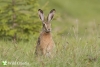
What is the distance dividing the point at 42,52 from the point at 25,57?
909mm

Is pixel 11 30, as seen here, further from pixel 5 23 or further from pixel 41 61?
pixel 41 61

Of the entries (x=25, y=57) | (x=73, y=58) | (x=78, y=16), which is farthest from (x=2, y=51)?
(x=78, y=16)

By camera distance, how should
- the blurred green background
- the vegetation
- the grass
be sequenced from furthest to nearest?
the blurred green background → the vegetation → the grass

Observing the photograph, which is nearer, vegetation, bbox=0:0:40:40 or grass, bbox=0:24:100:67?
grass, bbox=0:24:100:67

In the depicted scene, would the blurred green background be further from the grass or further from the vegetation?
the grass

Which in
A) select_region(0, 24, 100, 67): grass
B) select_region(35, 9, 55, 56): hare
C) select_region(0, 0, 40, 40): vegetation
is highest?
select_region(0, 0, 40, 40): vegetation

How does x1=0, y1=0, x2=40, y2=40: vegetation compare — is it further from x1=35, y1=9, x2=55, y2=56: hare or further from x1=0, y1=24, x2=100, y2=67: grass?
x1=0, y1=24, x2=100, y2=67: grass

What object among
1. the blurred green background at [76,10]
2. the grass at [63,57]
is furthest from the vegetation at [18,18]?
the blurred green background at [76,10]

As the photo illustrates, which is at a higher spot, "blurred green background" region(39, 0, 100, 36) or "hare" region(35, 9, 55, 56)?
"blurred green background" region(39, 0, 100, 36)

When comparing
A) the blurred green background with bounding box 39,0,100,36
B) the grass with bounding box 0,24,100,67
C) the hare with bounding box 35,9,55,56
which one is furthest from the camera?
the blurred green background with bounding box 39,0,100,36

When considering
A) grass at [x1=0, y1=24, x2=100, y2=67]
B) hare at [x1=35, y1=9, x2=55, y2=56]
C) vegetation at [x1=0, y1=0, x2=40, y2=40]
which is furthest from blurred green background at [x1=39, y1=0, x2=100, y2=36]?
grass at [x1=0, y1=24, x2=100, y2=67]

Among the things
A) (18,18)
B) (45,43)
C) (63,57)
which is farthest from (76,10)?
(63,57)

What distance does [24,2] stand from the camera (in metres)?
17.1

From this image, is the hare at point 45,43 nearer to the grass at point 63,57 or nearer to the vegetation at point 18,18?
the grass at point 63,57
